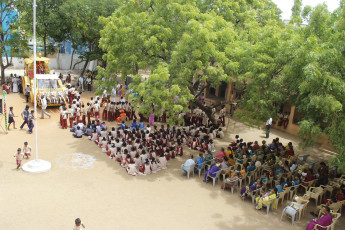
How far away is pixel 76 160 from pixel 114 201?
3.29m

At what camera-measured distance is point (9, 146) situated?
12664mm

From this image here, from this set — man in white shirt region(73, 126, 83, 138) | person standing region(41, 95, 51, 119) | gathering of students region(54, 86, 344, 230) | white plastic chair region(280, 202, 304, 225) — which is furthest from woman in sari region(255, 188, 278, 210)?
person standing region(41, 95, 51, 119)

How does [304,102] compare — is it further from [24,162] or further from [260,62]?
[24,162]

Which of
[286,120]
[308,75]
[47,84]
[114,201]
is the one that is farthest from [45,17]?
[308,75]

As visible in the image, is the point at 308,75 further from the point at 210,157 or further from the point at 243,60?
the point at 210,157

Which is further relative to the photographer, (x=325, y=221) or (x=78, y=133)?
(x=78, y=133)

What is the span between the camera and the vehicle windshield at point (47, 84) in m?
18.5

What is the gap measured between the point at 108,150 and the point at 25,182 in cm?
356

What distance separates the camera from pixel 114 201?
9.49 metres

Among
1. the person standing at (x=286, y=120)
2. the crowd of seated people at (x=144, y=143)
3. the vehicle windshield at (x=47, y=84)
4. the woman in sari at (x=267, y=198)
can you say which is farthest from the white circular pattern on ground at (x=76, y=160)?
the person standing at (x=286, y=120)

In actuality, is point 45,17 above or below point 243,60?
above

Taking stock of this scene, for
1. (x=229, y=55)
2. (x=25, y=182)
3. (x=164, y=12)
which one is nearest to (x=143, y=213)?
(x=25, y=182)

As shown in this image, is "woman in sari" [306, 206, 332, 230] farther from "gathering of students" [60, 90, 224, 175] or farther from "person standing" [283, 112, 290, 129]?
"person standing" [283, 112, 290, 129]

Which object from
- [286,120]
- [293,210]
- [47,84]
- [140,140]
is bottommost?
[293,210]
